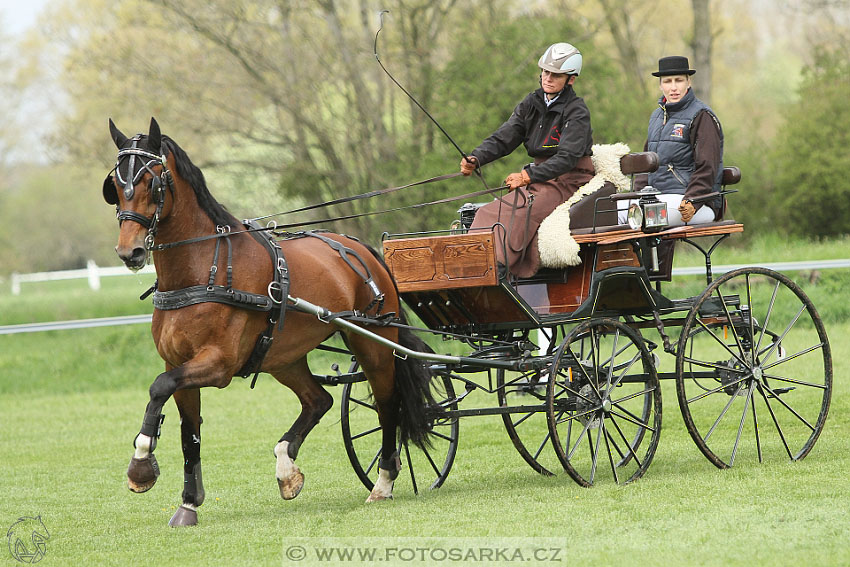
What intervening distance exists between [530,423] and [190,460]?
3.86 meters

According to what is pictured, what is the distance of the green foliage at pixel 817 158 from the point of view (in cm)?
1820

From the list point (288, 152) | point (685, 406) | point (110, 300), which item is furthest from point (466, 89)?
point (685, 406)

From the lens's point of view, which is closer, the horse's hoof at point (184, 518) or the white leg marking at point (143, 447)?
the white leg marking at point (143, 447)

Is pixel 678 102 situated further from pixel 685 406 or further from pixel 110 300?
pixel 110 300

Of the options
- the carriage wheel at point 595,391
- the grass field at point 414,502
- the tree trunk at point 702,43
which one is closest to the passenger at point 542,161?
the carriage wheel at point 595,391

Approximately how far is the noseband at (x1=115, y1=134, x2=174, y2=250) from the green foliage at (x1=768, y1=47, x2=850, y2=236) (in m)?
15.1

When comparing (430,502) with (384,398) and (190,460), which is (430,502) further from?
(190,460)

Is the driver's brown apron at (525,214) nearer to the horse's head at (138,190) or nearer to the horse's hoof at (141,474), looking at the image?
the horse's head at (138,190)

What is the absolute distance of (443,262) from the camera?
6023mm

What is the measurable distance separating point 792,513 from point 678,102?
112 inches

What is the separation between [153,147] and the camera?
5309 millimetres

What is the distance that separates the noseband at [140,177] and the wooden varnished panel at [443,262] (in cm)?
138

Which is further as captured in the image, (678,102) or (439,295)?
(678,102)

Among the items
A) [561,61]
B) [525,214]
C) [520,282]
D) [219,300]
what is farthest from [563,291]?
[219,300]
